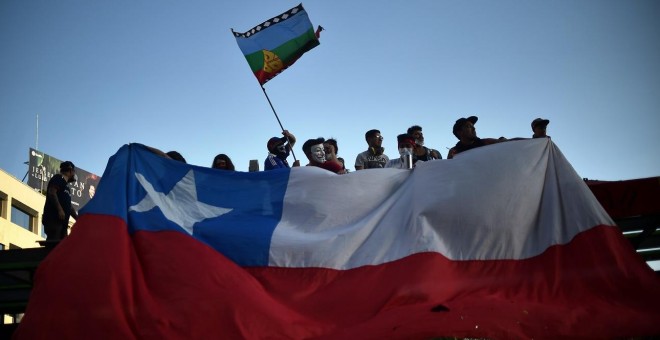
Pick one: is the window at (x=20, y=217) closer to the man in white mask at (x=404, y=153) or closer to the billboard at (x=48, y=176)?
the billboard at (x=48, y=176)

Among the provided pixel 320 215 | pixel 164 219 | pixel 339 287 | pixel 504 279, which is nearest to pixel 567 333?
pixel 504 279

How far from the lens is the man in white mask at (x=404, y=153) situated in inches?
314

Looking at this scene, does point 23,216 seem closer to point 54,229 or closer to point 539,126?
point 54,229

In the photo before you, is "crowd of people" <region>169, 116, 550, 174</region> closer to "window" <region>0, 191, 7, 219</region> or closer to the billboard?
"window" <region>0, 191, 7, 219</region>

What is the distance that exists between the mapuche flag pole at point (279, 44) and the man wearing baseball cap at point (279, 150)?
88 centimetres

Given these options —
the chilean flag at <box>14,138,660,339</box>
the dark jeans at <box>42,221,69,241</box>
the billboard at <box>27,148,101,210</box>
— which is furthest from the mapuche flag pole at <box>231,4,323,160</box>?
the billboard at <box>27,148,101,210</box>

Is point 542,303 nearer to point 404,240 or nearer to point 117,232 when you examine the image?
point 404,240

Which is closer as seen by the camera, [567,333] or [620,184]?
[567,333]

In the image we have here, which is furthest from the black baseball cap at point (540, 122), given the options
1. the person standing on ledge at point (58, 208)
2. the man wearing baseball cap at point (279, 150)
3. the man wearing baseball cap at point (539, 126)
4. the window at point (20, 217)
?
the window at point (20, 217)

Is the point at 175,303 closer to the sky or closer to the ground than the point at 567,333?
closer to the sky

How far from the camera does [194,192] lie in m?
7.40

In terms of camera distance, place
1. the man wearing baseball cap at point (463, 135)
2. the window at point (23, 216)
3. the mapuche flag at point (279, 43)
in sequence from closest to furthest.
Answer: the man wearing baseball cap at point (463, 135) < the mapuche flag at point (279, 43) < the window at point (23, 216)

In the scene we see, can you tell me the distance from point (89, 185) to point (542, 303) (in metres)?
55.0

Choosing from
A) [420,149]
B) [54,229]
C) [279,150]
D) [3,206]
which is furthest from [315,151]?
[3,206]
